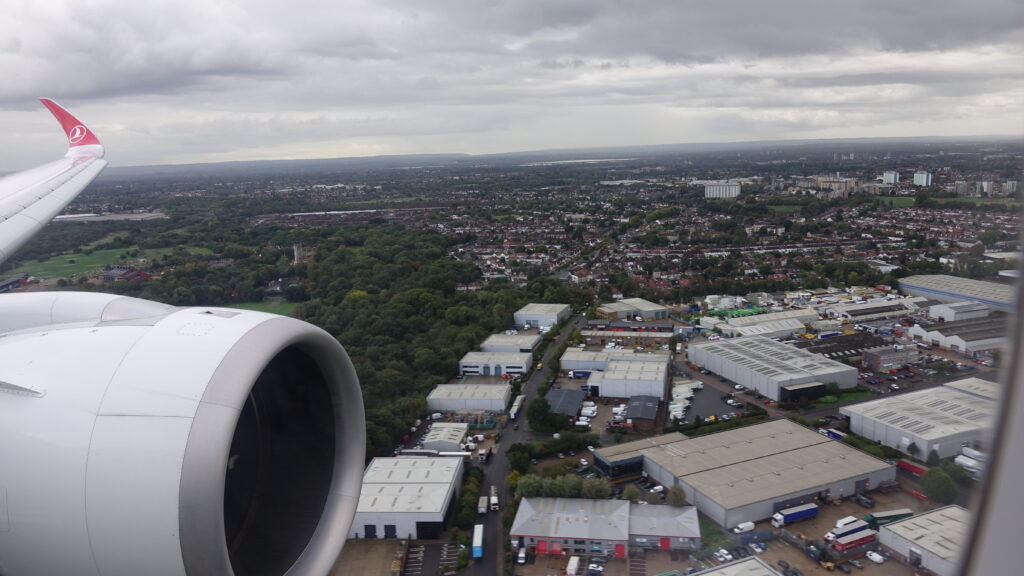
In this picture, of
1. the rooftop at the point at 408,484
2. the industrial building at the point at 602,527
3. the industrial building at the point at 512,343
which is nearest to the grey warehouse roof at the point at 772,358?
the industrial building at the point at 512,343

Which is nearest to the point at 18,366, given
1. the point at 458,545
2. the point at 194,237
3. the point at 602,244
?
the point at 458,545

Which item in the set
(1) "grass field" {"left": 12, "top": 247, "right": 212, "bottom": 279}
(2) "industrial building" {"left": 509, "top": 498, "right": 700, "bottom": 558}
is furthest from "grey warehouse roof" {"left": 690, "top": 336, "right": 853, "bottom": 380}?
(1) "grass field" {"left": 12, "top": 247, "right": 212, "bottom": 279}

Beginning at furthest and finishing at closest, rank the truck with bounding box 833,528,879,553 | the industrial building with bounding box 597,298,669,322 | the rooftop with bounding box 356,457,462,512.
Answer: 1. the industrial building with bounding box 597,298,669,322
2. the rooftop with bounding box 356,457,462,512
3. the truck with bounding box 833,528,879,553

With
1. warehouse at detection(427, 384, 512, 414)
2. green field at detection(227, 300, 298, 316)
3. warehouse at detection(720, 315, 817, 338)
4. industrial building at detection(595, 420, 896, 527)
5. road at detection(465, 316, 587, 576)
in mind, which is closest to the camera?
road at detection(465, 316, 587, 576)

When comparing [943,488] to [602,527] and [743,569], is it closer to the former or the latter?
[743,569]

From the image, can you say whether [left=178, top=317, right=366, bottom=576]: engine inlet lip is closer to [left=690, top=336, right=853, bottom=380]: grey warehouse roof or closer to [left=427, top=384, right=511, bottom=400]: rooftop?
[left=427, top=384, right=511, bottom=400]: rooftop

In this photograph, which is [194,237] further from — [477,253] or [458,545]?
[458,545]

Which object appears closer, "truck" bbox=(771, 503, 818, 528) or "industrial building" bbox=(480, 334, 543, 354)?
"truck" bbox=(771, 503, 818, 528)

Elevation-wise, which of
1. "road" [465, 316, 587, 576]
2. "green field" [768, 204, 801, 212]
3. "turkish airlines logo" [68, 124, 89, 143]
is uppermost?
"turkish airlines logo" [68, 124, 89, 143]
